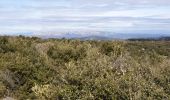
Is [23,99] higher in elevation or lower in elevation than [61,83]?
lower

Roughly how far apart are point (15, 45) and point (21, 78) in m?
8.22

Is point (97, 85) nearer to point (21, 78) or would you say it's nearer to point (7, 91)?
point (7, 91)

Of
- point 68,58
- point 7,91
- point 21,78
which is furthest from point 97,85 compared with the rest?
point 68,58

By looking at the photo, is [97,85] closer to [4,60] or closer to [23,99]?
[23,99]

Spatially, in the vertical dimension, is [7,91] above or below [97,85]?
below

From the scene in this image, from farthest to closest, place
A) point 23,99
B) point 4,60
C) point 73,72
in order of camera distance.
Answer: point 4,60 < point 23,99 < point 73,72

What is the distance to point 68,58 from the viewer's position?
2605 centimetres

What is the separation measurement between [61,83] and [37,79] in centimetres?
737

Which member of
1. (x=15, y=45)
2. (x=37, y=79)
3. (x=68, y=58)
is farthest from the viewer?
(x=15, y=45)

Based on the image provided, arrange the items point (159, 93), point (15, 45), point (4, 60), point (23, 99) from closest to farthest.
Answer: point (159, 93) → point (23, 99) → point (4, 60) → point (15, 45)

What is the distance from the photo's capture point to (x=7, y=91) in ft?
60.4

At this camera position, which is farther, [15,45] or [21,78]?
Answer: [15,45]

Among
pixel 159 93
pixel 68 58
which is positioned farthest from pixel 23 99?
pixel 68 58

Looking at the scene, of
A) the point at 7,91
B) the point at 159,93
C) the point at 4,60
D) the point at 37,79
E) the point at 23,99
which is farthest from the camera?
the point at 4,60
